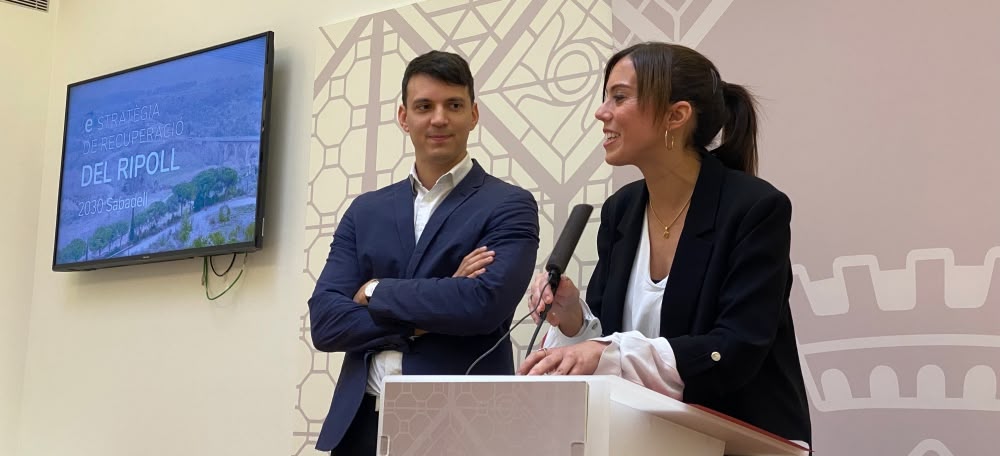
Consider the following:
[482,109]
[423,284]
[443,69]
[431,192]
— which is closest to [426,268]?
[423,284]

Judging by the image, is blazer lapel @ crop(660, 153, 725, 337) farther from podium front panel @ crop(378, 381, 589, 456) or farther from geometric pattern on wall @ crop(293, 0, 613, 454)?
geometric pattern on wall @ crop(293, 0, 613, 454)

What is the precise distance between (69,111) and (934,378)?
4.00 meters

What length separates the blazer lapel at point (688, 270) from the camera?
73.0 inches

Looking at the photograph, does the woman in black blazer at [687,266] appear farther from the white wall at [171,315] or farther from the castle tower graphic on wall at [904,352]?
the white wall at [171,315]

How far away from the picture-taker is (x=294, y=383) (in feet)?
13.2

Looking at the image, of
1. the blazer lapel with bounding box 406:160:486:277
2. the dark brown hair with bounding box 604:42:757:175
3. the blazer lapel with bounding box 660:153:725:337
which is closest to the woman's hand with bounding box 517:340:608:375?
the blazer lapel with bounding box 660:153:725:337

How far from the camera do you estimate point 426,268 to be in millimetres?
2443

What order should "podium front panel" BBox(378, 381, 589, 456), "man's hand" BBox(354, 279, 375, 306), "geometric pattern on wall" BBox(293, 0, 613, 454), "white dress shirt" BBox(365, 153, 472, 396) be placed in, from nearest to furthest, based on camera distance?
"podium front panel" BBox(378, 381, 589, 456)
"man's hand" BBox(354, 279, 375, 306)
"white dress shirt" BBox(365, 153, 472, 396)
"geometric pattern on wall" BBox(293, 0, 613, 454)

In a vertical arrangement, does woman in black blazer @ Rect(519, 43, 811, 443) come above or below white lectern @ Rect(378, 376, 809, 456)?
above

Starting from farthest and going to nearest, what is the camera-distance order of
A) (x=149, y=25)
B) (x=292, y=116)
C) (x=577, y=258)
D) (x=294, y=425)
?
(x=149, y=25), (x=292, y=116), (x=294, y=425), (x=577, y=258)

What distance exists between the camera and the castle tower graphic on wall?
2.50m

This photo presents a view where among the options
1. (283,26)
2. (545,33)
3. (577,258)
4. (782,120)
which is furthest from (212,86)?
(782,120)

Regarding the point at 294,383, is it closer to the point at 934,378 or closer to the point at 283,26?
the point at 283,26

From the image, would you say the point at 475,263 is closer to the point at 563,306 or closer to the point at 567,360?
the point at 563,306
